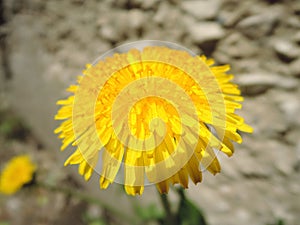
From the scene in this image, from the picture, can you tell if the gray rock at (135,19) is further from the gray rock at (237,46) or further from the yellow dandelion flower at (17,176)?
the yellow dandelion flower at (17,176)

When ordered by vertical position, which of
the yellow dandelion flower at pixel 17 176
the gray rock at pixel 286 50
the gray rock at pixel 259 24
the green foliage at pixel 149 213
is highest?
the gray rock at pixel 259 24

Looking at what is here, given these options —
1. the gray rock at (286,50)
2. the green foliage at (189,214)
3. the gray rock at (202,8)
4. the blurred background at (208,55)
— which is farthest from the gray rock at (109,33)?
the green foliage at (189,214)

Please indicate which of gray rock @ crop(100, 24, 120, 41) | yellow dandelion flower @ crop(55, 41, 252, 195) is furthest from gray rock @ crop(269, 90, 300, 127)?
gray rock @ crop(100, 24, 120, 41)

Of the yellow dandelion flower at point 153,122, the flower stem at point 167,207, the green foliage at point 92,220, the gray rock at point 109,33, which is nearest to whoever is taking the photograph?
the yellow dandelion flower at point 153,122

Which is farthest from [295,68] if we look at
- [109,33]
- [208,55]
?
[109,33]

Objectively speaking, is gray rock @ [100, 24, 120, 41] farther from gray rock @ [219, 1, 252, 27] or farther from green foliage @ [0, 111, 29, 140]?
green foliage @ [0, 111, 29, 140]

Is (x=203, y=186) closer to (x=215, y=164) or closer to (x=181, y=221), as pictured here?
(x=181, y=221)

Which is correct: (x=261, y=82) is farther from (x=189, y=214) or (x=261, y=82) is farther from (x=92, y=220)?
(x=92, y=220)

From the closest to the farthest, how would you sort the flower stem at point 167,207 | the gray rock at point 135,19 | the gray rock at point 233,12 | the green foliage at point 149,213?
the flower stem at point 167,207
the gray rock at point 233,12
the gray rock at point 135,19
the green foliage at point 149,213
